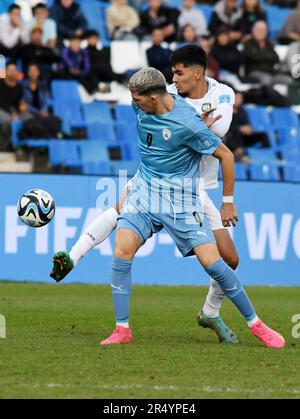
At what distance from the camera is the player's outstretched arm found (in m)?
8.88

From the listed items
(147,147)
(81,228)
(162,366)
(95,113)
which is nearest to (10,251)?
(81,228)

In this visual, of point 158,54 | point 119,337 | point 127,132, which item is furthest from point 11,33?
point 119,337

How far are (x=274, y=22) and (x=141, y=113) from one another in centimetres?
1455

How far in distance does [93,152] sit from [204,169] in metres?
8.20

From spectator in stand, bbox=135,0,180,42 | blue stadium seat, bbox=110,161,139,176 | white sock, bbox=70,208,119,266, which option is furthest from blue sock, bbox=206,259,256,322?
spectator in stand, bbox=135,0,180,42

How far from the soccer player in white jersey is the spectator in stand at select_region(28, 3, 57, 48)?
10130 millimetres

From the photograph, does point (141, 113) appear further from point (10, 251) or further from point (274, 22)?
point (274, 22)

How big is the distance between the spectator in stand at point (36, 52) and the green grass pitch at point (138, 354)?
6627mm

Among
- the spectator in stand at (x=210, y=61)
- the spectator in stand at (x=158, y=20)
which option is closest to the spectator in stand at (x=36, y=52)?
the spectator in stand at (x=158, y=20)

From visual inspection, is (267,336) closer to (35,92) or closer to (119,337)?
(119,337)

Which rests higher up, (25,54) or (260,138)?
(25,54)

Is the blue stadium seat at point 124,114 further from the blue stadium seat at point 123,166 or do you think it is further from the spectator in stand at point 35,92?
the blue stadium seat at point 123,166

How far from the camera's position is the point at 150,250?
49.1ft

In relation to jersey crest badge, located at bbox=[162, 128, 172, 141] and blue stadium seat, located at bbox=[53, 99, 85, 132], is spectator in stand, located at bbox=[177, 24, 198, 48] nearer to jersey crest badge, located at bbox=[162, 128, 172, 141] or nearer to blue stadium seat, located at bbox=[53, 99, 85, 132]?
blue stadium seat, located at bbox=[53, 99, 85, 132]
